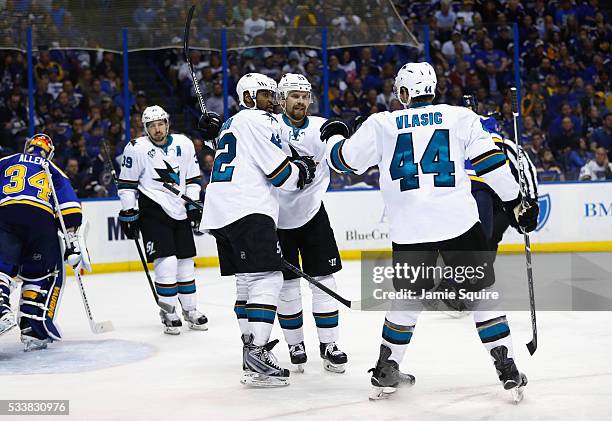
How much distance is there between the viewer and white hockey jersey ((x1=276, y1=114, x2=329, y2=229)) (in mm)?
4555

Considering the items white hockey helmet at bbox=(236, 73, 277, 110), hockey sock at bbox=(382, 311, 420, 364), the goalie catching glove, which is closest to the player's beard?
white hockey helmet at bbox=(236, 73, 277, 110)

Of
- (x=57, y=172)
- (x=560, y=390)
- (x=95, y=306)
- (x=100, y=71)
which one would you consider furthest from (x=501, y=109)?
(x=560, y=390)

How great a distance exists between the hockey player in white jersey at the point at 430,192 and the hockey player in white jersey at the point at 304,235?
70cm

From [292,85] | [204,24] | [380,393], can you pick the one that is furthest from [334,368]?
[204,24]

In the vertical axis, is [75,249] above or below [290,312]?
above

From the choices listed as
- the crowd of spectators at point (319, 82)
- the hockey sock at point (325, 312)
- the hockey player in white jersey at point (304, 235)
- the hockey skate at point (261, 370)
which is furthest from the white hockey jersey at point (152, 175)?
the crowd of spectators at point (319, 82)

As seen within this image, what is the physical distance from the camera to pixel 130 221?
19.6 ft

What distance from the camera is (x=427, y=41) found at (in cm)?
979

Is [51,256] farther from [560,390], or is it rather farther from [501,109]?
[501,109]

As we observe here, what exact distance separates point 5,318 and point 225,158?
5.34 feet

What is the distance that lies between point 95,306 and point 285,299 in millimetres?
2713

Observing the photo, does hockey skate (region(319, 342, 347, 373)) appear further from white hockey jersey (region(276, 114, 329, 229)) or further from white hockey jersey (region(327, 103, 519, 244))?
white hockey jersey (region(327, 103, 519, 244))

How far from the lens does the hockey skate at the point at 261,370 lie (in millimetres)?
4148

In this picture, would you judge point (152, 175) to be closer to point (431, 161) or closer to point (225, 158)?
point (225, 158)
